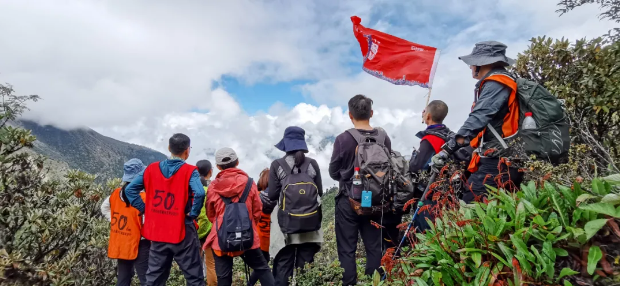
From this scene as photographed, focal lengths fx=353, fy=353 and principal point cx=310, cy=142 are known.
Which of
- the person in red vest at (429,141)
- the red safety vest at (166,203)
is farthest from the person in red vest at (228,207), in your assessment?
the person in red vest at (429,141)

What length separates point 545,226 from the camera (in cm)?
247

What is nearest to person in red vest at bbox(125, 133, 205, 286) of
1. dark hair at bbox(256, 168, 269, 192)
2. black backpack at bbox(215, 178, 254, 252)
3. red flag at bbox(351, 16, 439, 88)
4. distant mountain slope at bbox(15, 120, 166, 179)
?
black backpack at bbox(215, 178, 254, 252)

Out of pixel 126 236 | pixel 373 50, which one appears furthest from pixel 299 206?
pixel 373 50

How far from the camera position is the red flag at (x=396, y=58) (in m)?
6.33

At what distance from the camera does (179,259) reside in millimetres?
4562

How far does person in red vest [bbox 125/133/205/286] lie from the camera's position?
4484 millimetres

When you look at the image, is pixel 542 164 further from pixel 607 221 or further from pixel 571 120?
pixel 571 120

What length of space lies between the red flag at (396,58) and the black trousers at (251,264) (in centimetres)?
398

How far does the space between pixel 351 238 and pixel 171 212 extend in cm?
230

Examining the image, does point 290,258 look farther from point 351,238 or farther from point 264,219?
point 351,238

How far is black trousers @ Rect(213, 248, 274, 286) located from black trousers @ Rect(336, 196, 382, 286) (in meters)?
1.06

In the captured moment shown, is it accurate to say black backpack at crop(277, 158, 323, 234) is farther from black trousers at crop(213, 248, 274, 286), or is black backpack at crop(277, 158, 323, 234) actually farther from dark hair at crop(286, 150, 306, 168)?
black trousers at crop(213, 248, 274, 286)

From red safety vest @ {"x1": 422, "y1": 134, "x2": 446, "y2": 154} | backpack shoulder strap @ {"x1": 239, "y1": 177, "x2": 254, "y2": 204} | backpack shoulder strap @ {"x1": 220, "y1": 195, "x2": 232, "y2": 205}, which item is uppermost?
red safety vest @ {"x1": 422, "y1": 134, "x2": 446, "y2": 154}

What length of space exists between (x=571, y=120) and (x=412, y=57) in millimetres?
2725
